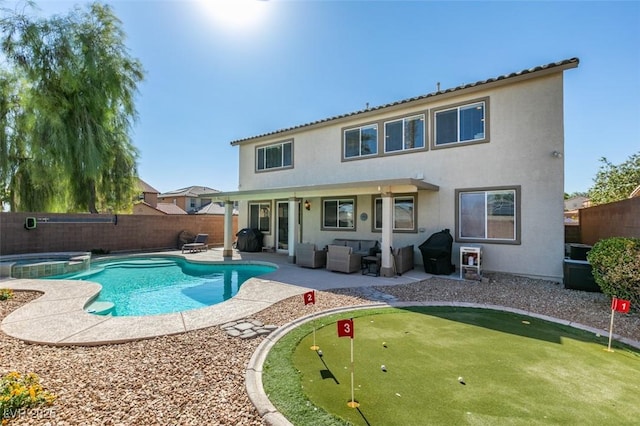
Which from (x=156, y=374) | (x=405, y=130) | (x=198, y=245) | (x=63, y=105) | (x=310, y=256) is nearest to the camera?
(x=156, y=374)

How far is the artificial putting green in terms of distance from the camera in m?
3.08

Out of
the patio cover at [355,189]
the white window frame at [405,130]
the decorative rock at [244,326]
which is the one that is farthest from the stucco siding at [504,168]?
the decorative rock at [244,326]

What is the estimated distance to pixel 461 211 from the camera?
Result: 36.0 ft

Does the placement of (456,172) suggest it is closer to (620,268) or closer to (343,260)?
(343,260)

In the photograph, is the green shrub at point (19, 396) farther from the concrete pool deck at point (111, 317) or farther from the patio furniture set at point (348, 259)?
the patio furniture set at point (348, 259)

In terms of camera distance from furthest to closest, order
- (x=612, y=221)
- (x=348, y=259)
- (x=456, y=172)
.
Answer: (x=456, y=172)
(x=348, y=259)
(x=612, y=221)

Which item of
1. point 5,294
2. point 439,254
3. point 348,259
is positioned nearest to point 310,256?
point 348,259

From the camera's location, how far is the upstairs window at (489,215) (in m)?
10.0

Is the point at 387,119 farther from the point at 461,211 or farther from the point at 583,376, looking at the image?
the point at 583,376

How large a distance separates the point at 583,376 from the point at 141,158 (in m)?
22.4

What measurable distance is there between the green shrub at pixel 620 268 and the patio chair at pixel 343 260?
6552mm

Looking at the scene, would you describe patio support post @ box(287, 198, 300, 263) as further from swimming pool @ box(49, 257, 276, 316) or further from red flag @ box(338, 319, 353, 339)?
red flag @ box(338, 319, 353, 339)

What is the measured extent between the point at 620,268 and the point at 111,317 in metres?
10.8

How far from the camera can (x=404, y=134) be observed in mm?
12336
